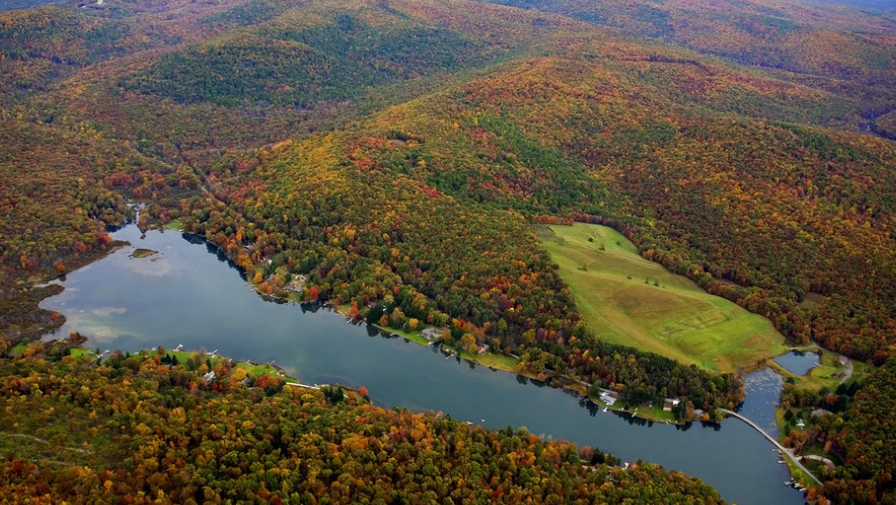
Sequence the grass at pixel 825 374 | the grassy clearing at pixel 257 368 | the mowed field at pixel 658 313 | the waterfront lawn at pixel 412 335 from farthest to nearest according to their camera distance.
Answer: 1. the waterfront lawn at pixel 412 335
2. the mowed field at pixel 658 313
3. the grassy clearing at pixel 257 368
4. the grass at pixel 825 374

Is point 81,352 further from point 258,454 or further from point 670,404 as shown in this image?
point 670,404

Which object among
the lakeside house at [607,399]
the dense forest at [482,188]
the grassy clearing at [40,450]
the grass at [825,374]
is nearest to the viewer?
the grassy clearing at [40,450]

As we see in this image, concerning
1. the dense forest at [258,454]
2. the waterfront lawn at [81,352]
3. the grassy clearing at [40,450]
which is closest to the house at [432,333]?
the dense forest at [258,454]

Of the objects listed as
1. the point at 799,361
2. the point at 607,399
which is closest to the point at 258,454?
the point at 607,399

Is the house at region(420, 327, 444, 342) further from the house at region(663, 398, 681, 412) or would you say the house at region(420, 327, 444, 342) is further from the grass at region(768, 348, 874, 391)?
the grass at region(768, 348, 874, 391)

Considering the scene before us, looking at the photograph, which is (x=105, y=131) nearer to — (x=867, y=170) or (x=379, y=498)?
(x=379, y=498)

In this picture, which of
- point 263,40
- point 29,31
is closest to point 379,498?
point 263,40

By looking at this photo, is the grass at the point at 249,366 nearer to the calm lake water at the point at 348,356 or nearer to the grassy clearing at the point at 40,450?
the calm lake water at the point at 348,356
